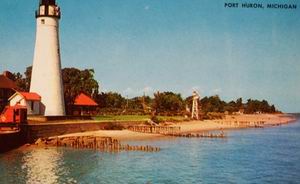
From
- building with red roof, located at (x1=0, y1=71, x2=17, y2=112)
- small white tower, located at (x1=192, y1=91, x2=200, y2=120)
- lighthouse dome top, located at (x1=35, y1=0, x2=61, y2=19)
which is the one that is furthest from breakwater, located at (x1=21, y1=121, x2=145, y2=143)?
small white tower, located at (x1=192, y1=91, x2=200, y2=120)

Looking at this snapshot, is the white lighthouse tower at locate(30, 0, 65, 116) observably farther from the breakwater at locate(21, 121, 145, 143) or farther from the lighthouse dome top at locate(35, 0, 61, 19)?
the breakwater at locate(21, 121, 145, 143)

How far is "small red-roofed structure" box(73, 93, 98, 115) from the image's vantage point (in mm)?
70500

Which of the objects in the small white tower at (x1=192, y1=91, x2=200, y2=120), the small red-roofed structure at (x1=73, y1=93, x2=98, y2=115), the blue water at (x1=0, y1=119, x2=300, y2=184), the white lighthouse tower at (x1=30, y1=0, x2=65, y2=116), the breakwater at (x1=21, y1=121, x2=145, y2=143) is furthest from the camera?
the small white tower at (x1=192, y1=91, x2=200, y2=120)

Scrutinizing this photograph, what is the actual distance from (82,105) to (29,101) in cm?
1845

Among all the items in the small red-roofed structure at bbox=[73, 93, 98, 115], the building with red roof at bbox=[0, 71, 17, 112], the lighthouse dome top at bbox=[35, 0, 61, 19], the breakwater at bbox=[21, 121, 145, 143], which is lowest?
the breakwater at bbox=[21, 121, 145, 143]

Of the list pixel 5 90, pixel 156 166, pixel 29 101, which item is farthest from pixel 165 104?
pixel 156 166

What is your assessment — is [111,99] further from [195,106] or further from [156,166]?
[156,166]

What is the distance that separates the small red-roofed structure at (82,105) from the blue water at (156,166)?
23.9 meters

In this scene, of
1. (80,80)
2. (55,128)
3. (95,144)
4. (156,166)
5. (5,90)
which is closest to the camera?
(156,166)

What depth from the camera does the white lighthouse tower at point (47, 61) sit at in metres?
54.2

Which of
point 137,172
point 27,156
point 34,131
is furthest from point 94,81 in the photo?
point 137,172

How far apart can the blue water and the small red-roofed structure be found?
78.5 feet

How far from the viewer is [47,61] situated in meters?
54.2

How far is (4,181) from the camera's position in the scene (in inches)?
1156
